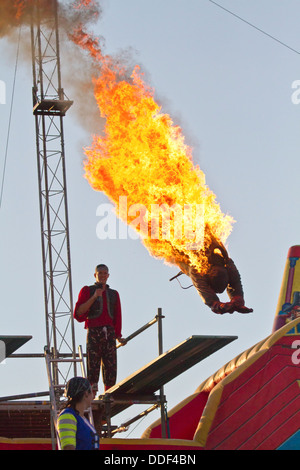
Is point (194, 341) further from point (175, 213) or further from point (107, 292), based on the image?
point (175, 213)

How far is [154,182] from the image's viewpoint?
22672 mm

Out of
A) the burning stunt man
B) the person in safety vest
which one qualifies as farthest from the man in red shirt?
the person in safety vest

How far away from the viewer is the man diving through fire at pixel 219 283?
68.4 ft

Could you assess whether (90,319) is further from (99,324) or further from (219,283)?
(219,283)

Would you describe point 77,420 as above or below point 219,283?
below

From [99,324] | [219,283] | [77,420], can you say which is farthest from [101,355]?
[77,420]

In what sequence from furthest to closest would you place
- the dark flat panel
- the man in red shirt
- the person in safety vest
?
the man in red shirt < the dark flat panel < the person in safety vest

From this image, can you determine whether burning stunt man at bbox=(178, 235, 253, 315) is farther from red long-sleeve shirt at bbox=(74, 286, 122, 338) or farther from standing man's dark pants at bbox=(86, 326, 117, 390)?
standing man's dark pants at bbox=(86, 326, 117, 390)

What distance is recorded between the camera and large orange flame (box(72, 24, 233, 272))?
21984 mm

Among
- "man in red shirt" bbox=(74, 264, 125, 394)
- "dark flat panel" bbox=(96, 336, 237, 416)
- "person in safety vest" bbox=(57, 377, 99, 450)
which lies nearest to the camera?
"person in safety vest" bbox=(57, 377, 99, 450)

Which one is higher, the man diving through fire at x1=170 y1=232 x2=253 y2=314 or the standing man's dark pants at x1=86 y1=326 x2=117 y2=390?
the man diving through fire at x1=170 y1=232 x2=253 y2=314

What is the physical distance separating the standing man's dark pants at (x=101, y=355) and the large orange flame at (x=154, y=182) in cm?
298
